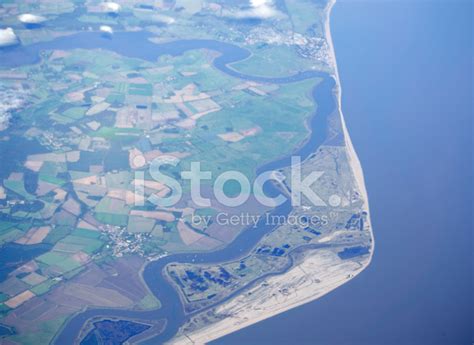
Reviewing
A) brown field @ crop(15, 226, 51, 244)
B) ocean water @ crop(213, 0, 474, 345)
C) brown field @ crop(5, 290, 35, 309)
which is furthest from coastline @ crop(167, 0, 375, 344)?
brown field @ crop(15, 226, 51, 244)

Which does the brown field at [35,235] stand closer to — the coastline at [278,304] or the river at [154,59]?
→ the river at [154,59]

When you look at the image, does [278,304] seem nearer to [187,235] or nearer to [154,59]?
[187,235]

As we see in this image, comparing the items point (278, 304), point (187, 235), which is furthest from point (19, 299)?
point (278, 304)

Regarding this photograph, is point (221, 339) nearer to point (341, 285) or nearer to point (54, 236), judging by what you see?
point (341, 285)

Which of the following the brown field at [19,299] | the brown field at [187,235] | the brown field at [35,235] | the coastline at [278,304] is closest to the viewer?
the coastline at [278,304]

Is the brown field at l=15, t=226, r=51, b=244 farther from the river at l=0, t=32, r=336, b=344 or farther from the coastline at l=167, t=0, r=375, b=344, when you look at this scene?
the coastline at l=167, t=0, r=375, b=344

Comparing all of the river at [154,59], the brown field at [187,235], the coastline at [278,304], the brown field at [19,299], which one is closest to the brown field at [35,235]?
the brown field at [19,299]

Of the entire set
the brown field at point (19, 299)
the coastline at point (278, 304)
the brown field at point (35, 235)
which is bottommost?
the brown field at point (19, 299)

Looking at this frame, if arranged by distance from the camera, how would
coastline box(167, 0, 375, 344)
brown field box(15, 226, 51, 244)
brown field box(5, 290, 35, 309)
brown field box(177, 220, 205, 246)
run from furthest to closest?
brown field box(177, 220, 205, 246), brown field box(15, 226, 51, 244), brown field box(5, 290, 35, 309), coastline box(167, 0, 375, 344)
